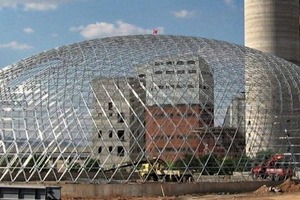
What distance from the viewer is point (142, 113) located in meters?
49.0

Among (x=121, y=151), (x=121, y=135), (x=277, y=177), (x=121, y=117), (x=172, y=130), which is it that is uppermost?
(x=121, y=117)

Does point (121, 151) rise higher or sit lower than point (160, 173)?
higher

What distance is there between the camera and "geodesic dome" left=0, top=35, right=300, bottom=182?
4716 centimetres

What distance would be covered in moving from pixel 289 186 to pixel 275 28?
61.4 meters

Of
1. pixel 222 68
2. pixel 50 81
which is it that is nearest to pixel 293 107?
pixel 222 68

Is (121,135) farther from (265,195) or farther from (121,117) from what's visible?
(265,195)

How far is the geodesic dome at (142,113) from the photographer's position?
47156mm

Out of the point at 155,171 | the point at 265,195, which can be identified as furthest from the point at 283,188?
the point at 155,171

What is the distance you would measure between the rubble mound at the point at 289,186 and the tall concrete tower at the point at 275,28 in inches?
2278

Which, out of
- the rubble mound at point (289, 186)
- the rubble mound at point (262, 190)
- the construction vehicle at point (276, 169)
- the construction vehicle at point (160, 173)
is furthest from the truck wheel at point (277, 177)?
the construction vehicle at point (160, 173)

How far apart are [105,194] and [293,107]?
21.2 metres

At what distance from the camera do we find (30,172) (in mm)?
46500

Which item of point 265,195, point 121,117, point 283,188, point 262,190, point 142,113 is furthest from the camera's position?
point 142,113

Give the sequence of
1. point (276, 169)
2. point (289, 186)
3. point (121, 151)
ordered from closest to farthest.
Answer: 1. point (121, 151)
2. point (289, 186)
3. point (276, 169)
